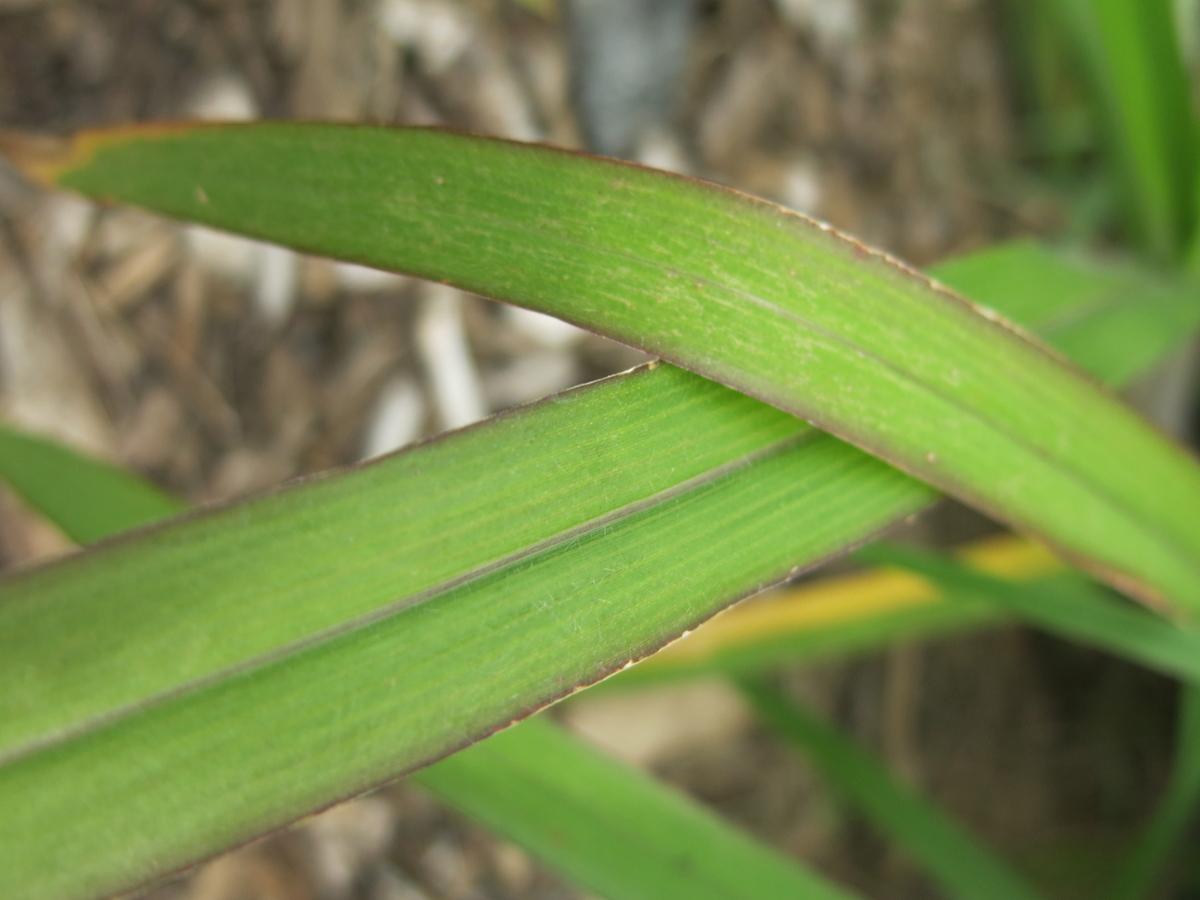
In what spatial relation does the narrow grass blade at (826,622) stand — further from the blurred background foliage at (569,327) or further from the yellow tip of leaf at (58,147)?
the yellow tip of leaf at (58,147)

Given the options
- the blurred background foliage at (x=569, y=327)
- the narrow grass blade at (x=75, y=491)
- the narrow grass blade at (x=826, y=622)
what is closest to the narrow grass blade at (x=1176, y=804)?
the blurred background foliage at (x=569, y=327)

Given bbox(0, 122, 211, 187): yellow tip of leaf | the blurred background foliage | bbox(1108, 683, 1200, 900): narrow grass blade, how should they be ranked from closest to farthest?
bbox(0, 122, 211, 187): yellow tip of leaf, bbox(1108, 683, 1200, 900): narrow grass blade, the blurred background foliage

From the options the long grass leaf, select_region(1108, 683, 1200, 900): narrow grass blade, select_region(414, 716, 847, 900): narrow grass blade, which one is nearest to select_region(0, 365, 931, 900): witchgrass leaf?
the long grass leaf

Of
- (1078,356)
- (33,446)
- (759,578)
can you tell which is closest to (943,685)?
(1078,356)

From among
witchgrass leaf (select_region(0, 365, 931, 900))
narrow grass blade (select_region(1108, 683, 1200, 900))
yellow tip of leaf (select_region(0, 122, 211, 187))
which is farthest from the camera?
narrow grass blade (select_region(1108, 683, 1200, 900))

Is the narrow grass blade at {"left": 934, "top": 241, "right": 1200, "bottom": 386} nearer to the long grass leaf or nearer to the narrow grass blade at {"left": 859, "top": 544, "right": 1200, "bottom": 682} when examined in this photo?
the narrow grass blade at {"left": 859, "top": 544, "right": 1200, "bottom": 682}

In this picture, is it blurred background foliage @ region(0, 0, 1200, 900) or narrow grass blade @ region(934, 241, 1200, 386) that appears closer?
narrow grass blade @ region(934, 241, 1200, 386)

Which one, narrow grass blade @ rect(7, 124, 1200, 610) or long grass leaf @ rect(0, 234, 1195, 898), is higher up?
narrow grass blade @ rect(7, 124, 1200, 610)
